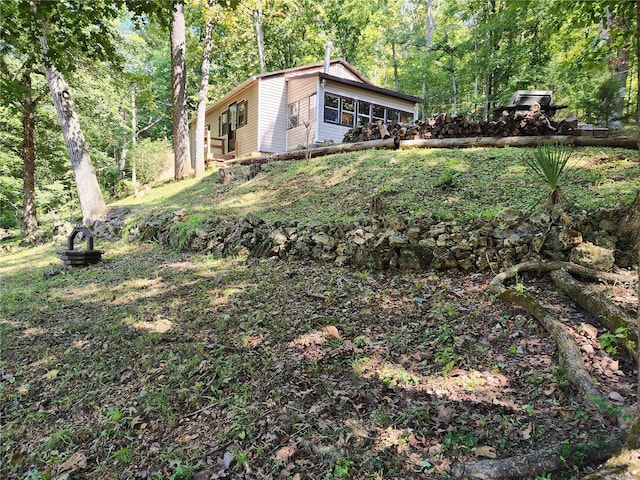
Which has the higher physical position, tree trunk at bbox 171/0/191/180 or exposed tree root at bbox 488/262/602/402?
tree trunk at bbox 171/0/191/180

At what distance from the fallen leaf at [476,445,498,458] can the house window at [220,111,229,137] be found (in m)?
20.5

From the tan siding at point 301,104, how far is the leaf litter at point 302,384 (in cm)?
1245

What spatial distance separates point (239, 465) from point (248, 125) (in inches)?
679

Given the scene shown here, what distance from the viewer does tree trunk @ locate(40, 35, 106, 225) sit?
10.0 meters

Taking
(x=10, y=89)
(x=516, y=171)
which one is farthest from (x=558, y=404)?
(x=10, y=89)

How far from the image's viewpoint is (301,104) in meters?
16.7

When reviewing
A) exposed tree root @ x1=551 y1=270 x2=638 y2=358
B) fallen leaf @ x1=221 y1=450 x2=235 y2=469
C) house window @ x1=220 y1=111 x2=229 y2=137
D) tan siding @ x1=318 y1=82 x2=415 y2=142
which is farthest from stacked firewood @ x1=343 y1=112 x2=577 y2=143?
house window @ x1=220 y1=111 x2=229 y2=137

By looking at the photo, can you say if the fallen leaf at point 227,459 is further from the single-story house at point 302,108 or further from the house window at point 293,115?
the house window at point 293,115

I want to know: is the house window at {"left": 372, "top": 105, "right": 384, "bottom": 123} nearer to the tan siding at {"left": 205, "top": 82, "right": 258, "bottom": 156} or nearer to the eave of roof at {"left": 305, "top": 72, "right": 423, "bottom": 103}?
the eave of roof at {"left": 305, "top": 72, "right": 423, "bottom": 103}

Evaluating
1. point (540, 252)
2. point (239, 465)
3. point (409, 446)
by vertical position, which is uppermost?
point (540, 252)

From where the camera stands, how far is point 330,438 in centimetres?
237

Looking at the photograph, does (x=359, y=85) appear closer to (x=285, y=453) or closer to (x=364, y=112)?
(x=364, y=112)

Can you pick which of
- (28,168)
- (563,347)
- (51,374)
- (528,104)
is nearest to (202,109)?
(28,168)

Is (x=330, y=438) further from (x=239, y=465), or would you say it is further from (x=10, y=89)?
(x=10, y=89)
